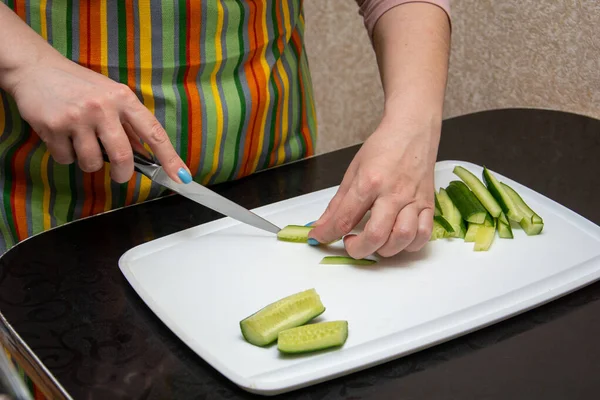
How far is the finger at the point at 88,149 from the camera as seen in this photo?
37.3 inches

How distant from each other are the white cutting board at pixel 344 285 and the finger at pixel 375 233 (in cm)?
3

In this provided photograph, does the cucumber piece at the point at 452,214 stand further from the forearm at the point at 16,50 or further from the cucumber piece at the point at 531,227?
the forearm at the point at 16,50

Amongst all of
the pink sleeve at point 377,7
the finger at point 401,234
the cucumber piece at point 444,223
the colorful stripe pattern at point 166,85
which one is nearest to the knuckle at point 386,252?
the finger at point 401,234

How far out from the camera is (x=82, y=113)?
929mm

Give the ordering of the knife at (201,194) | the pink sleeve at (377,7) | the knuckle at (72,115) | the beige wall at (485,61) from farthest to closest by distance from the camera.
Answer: the beige wall at (485,61)
the pink sleeve at (377,7)
the knife at (201,194)
the knuckle at (72,115)

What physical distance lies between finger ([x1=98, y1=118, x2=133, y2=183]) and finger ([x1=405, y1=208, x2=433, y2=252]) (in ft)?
1.21

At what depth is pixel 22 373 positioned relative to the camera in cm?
88

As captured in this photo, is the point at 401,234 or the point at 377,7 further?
the point at 377,7

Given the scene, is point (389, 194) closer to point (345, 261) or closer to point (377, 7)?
point (345, 261)

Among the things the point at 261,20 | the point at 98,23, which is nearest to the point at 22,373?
the point at 98,23

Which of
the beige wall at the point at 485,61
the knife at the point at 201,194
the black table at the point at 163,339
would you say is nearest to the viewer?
the black table at the point at 163,339

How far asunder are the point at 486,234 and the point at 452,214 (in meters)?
0.07

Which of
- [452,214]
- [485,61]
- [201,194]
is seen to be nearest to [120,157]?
[201,194]

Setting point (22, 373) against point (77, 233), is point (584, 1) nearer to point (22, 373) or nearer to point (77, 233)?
point (77, 233)
